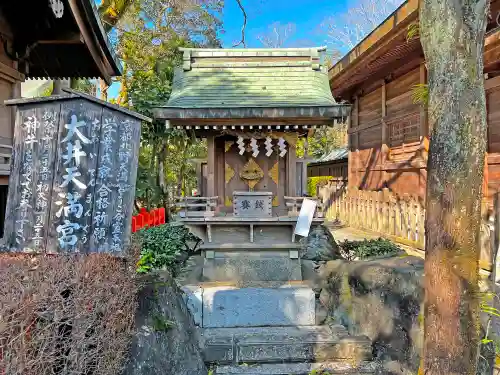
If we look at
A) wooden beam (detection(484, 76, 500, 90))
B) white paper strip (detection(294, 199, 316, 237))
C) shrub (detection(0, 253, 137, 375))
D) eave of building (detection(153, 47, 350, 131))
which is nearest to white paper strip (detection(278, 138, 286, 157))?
eave of building (detection(153, 47, 350, 131))

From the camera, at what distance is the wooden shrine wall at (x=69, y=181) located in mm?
3018

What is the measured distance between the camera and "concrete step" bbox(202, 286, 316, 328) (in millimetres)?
6734

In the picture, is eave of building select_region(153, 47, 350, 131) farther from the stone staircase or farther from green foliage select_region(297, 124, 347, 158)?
green foliage select_region(297, 124, 347, 158)

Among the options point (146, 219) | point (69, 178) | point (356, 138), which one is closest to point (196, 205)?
point (69, 178)

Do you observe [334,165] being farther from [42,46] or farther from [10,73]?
[10,73]

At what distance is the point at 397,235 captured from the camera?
8773mm

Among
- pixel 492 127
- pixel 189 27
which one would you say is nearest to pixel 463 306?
pixel 492 127

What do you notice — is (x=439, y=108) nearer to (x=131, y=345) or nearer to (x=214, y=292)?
(x=131, y=345)

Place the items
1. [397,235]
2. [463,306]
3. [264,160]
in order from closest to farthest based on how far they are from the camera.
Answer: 1. [463,306]
2. [264,160]
3. [397,235]

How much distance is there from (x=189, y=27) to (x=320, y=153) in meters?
15.3

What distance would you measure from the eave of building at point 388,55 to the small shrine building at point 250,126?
1.44 m

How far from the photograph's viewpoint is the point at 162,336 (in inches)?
144

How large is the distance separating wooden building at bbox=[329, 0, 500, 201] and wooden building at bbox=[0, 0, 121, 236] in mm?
5545

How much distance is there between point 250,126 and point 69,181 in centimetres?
→ 429
